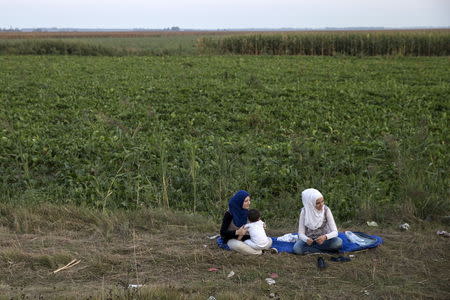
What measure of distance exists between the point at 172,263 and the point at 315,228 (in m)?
1.63

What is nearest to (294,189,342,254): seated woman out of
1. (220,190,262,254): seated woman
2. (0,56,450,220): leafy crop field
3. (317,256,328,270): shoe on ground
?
(317,256,328,270): shoe on ground

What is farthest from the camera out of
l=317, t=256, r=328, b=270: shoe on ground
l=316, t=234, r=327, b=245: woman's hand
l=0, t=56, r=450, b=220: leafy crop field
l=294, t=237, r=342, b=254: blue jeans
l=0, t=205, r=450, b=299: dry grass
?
l=0, t=56, r=450, b=220: leafy crop field

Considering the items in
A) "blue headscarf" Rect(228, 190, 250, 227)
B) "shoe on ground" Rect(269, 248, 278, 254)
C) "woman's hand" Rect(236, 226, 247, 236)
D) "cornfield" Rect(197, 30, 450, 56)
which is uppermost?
"cornfield" Rect(197, 30, 450, 56)

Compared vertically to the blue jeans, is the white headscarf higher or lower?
higher

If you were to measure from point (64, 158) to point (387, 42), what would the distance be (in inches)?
1018

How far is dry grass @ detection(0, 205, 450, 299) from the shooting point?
4.91 m

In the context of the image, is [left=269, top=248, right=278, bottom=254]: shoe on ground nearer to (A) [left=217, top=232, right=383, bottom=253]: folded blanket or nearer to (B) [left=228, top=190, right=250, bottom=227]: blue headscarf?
(A) [left=217, top=232, right=383, bottom=253]: folded blanket

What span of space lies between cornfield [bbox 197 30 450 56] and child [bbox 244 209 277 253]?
2538 cm

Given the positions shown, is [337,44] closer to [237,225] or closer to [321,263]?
[237,225]

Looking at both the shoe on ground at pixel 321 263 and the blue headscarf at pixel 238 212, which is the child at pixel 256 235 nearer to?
the blue headscarf at pixel 238 212

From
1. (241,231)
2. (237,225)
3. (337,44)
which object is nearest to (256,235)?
(241,231)

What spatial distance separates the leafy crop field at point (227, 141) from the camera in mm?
7613

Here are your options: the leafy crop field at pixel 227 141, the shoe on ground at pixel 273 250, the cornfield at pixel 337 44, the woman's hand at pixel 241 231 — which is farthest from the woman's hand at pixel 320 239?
the cornfield at pixel 337 44

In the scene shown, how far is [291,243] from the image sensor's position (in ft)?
20.2
